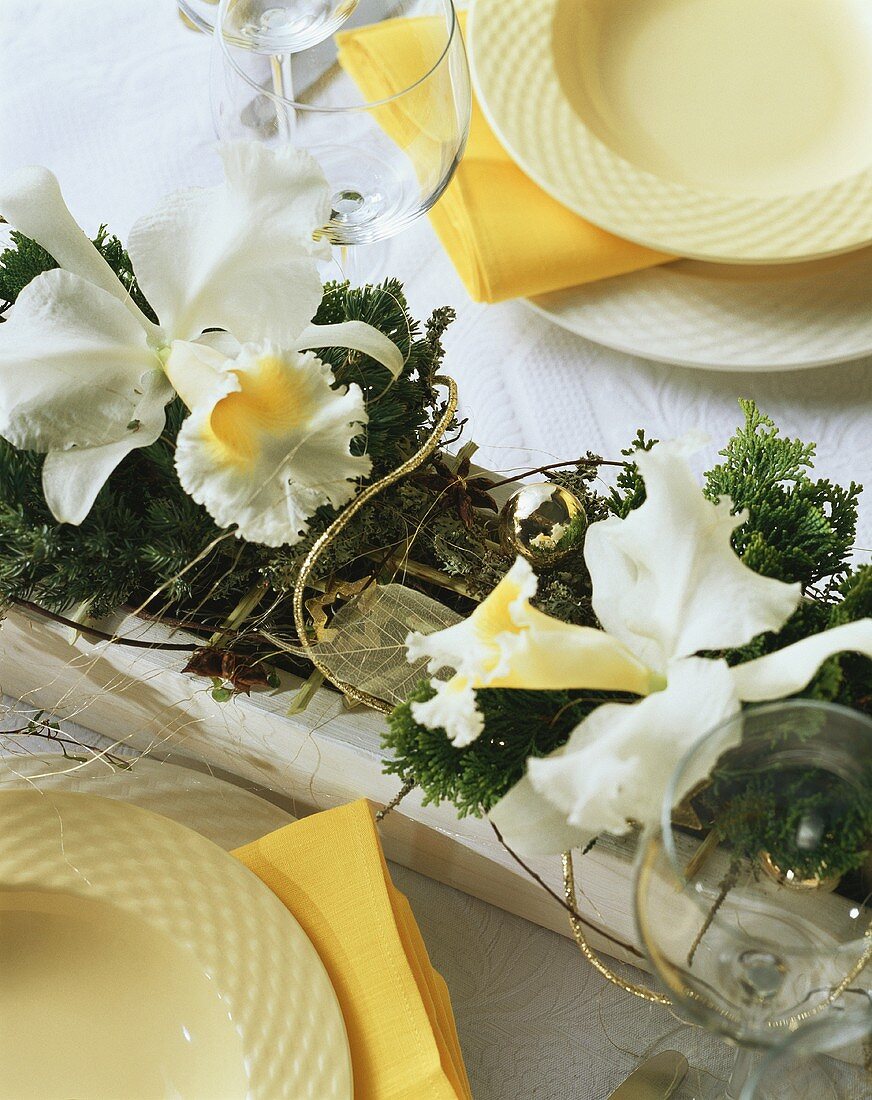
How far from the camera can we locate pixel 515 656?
0.94 ft

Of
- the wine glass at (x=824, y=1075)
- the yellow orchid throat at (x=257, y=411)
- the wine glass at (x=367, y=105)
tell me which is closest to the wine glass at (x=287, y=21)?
the wine glass at (x=367, y=105)

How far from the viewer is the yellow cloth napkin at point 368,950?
1.36ft

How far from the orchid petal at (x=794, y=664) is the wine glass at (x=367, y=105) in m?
0.30

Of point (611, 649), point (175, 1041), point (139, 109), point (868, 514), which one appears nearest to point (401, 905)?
point (175, 1041)

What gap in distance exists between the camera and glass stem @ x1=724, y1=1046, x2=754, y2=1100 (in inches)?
16.3

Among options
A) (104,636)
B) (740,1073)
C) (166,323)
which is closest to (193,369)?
(166,323)

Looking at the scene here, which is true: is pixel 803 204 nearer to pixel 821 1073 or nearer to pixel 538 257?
pixel 538 257

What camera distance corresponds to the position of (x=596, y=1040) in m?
0.48

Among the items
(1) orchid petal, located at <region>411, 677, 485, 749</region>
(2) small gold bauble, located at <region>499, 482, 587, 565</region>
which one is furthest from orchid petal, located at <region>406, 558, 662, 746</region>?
(2) small gold bauble, located at <region>499, 482, 587, 565</region>

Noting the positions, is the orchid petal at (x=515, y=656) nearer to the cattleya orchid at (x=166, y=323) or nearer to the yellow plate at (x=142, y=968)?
the cattleya orchid at (x=166, y=323)

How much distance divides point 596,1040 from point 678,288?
0.41 metres

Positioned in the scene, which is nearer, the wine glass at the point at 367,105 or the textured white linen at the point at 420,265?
the wine glass at the point at 367,105

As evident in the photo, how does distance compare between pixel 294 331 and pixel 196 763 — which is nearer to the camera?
pixel 294 331

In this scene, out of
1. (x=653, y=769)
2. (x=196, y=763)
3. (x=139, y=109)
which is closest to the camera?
(x=653, y=769)
